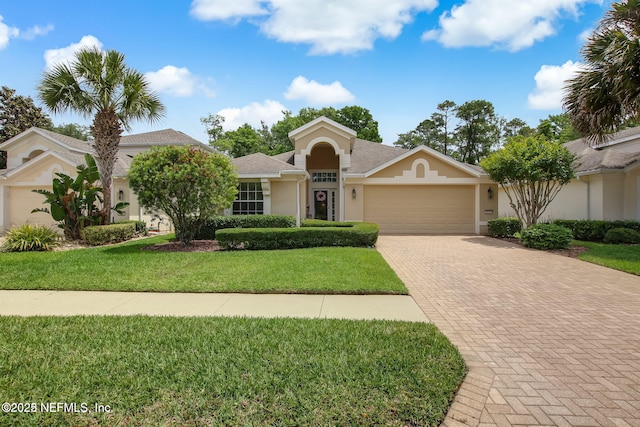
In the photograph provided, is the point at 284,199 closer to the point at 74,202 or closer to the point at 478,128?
the point at 74,202

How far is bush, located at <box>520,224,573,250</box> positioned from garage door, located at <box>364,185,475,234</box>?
16.9 ft

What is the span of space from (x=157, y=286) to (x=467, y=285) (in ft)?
21.3

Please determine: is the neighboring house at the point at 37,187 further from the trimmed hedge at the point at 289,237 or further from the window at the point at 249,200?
the trimmed hedge at the point at 289,237

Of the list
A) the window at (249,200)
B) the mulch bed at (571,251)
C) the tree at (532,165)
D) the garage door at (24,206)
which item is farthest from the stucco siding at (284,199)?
the garage door at (24,206)

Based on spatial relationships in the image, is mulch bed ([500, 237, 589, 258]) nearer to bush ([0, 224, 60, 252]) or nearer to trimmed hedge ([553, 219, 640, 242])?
trimmed hedge ([553, 219, 640, 242])

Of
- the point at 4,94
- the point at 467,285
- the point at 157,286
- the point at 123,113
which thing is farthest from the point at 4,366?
the point at 4,94

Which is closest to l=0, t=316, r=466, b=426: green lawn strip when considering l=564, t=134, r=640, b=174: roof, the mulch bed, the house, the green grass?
the green grass

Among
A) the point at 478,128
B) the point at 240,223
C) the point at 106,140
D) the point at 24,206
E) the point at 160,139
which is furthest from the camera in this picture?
the point at 478,128

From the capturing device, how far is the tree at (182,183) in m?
10.8

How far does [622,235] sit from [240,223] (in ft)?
48.8

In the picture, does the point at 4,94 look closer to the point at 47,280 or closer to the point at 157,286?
the point at 47,280

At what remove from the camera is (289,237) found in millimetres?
11234

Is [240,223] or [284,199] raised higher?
[284,199]

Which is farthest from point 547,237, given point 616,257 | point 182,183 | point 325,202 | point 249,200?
point 182,183
